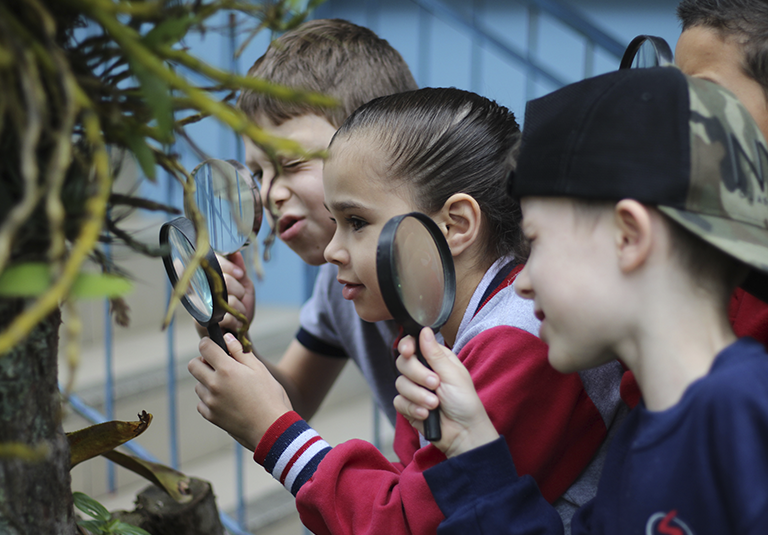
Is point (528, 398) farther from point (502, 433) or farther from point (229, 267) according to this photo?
point (229, 267)

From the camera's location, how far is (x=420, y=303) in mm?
869

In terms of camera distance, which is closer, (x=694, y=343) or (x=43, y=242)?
(x=43, y=242)

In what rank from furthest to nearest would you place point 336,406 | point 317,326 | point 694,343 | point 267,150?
point 336,406, point 317,326, point 694,343, point 267,150

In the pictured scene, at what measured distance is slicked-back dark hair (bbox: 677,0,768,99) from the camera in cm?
109

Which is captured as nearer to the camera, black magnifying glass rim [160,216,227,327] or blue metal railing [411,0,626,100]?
black magnifying glass rim [160,216,227,327]

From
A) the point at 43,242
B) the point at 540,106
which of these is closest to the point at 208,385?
the point at 43,242

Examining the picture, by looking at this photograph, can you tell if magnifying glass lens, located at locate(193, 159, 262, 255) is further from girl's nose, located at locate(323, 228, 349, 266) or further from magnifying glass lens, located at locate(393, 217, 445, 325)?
magnifying glass lens, located at locate(393, 217, 445, 325)

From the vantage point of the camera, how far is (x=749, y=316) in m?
1.01

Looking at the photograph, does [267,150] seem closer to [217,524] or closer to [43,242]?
[43,242]

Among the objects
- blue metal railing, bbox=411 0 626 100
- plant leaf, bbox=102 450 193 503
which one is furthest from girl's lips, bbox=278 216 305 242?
blue metal railing, bbox=411 0 626 100

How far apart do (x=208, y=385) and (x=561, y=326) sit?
0.57 m

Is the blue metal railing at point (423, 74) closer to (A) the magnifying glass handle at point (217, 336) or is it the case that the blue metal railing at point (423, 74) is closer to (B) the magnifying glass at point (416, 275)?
(A) the magnifying glass handle at point (217, 336)

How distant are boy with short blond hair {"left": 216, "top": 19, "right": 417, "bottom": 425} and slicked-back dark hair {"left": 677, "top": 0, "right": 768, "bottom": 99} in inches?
26.3

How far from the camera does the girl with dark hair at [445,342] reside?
0.95 metres
